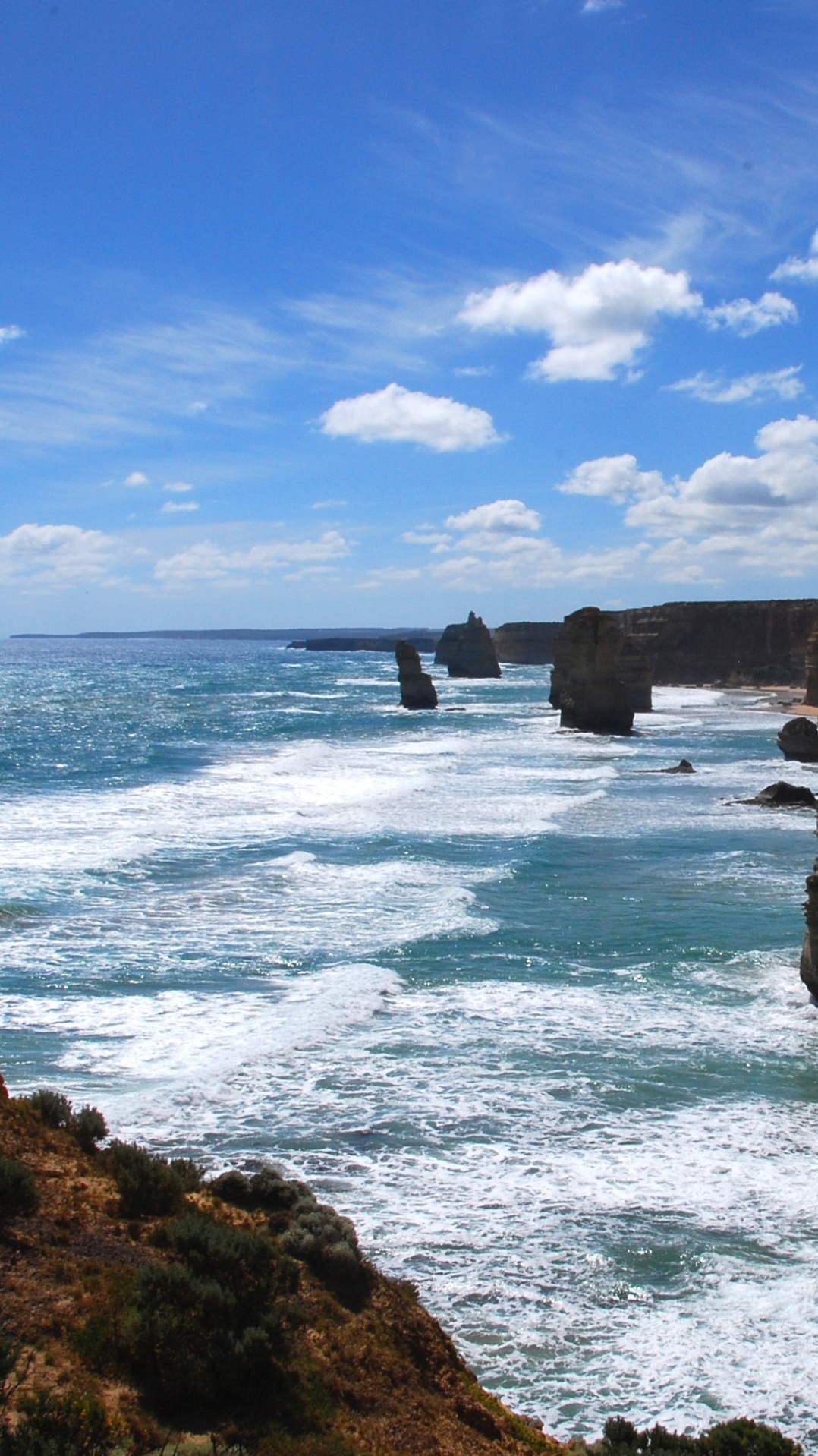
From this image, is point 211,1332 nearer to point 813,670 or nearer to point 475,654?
point 813,670

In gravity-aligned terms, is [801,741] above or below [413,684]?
below

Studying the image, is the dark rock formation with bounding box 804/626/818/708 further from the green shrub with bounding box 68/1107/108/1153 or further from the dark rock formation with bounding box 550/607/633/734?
the green shrub with bounding box 68/1107/108/1153

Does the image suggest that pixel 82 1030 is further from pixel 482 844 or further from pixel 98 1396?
pixel 482 844

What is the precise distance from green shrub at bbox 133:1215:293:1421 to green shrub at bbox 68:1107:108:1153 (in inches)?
87.8

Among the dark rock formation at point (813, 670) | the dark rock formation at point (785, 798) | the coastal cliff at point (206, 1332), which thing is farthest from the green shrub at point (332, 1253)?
the dark rock formation at point (813, 670)

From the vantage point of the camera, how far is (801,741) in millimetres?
42688

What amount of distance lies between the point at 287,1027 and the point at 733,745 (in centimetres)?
3959

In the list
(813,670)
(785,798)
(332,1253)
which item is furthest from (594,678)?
(332,1253)

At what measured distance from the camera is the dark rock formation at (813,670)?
195 ft

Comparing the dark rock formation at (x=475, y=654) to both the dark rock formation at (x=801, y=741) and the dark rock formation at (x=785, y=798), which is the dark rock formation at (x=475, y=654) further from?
the dark rock formation at (x=785, y=798)

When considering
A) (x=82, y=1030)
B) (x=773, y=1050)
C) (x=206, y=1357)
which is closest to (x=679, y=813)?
(x=773, y=1050)

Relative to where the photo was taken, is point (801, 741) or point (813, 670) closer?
point (801, 741)

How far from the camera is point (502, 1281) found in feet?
27.9

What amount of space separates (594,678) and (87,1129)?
1955 inches
